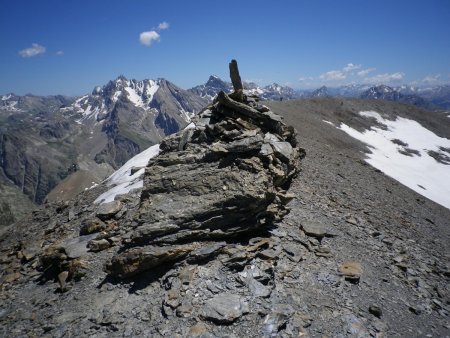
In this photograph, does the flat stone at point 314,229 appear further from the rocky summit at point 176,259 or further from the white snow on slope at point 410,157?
the white snow on slope at point 410,157

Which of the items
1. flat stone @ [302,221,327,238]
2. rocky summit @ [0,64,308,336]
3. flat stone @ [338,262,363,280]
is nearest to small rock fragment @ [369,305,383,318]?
flat stone @ [338,262,363,280]

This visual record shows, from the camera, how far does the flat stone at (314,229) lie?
53.7ft

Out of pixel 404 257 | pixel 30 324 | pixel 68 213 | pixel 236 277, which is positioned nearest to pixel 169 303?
pixel 236 277

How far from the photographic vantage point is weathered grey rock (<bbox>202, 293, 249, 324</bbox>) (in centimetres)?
1070

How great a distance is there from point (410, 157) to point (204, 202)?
2539 inches

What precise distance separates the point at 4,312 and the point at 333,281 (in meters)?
15.2

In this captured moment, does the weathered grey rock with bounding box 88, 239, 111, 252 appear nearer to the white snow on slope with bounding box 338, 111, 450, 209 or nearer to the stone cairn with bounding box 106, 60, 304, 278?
the stone cairn with bounding box 106, 60, 304, 278

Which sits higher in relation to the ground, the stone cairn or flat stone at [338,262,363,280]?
the stone cairn

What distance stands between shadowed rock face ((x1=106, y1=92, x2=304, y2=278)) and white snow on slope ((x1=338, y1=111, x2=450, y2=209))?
3553cm

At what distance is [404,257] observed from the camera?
17359 mm

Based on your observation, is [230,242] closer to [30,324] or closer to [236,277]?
[236,277]

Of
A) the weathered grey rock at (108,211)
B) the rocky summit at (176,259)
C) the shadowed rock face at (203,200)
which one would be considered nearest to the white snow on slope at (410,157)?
the shadowed rock face at (203,200)

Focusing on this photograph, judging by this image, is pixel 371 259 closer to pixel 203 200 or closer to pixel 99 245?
pixel 203 200

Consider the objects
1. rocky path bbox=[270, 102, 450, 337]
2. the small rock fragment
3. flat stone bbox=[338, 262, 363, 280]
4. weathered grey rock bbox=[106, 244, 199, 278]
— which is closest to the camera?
rocky path bbox=[270, 102, 450, 337]
